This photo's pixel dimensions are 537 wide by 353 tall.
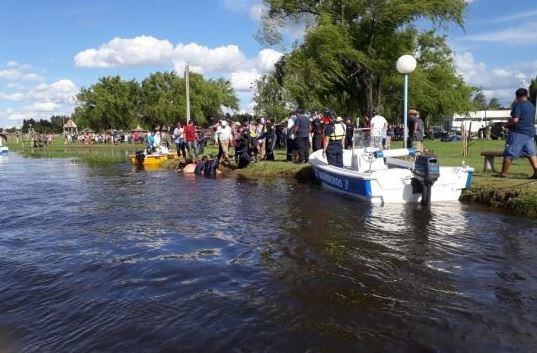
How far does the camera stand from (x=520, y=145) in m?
10.8

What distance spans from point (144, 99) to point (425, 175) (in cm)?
7397

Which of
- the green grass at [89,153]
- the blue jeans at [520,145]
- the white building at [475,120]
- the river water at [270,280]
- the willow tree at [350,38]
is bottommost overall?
the river water at [270,280]

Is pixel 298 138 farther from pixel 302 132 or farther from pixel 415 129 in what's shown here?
pixel 415 129

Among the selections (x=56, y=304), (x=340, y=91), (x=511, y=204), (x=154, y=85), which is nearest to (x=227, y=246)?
(x=56, y=304)

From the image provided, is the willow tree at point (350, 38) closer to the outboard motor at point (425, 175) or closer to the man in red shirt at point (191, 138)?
the man in red shirt at point (191, 138)

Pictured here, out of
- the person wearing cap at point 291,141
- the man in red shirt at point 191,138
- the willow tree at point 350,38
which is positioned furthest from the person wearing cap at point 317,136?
the willow tree at point 350,38

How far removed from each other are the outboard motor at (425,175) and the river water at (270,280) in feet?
1.15

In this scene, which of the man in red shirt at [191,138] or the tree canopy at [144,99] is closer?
the man in red shirt at [191,138]

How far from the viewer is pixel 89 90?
81750 millimetres

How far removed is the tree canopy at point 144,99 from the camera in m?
77.0

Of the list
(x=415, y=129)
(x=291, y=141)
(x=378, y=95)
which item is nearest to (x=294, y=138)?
(x=291, y=141)

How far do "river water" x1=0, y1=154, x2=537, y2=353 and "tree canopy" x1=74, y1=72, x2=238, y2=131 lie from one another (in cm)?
6789

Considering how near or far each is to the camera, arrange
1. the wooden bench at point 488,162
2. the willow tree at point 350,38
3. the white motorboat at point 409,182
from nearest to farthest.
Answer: the white motorboat at point 409,182, the wooden bench at point 488,162, the willow tree at point 350,38

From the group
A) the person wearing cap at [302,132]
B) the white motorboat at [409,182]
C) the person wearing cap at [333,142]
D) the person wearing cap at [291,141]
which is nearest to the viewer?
the white motorboat at [409,182]
